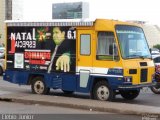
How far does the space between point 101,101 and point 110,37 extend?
7.01 feet

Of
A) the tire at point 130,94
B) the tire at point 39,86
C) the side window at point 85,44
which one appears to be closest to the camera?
the side window at point 85,44

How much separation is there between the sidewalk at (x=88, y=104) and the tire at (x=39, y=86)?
966mm

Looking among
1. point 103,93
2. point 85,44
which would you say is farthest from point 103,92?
point 85,44

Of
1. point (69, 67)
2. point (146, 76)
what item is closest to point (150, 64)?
point (146, 76)

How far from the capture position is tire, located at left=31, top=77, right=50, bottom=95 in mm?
17109

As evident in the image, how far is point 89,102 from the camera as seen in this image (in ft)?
47.4

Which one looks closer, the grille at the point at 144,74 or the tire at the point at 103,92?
the tire at the point at 103,92

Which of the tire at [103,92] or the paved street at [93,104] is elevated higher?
the tire at [103,92]

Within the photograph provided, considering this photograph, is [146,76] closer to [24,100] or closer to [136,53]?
[136,53]

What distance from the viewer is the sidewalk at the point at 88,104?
1278 cm

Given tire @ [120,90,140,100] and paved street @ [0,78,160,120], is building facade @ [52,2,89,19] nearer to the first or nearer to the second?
tire @ [120,90,140,100]

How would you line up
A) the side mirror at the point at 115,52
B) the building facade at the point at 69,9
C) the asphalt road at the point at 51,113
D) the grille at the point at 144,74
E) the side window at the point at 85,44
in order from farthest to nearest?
the building facade at the point at 69,9 → the side window at the point at 85,44 → the grille at the point at 144,74 → the side mirror at the point at 115,52 → the asphalt road at the point at 51,113

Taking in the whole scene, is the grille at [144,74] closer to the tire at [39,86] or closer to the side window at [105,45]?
the side window at [105,45]

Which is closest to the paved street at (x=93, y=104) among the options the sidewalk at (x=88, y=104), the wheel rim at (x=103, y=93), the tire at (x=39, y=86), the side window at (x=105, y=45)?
the sidewalk at (x=88, y=104)
